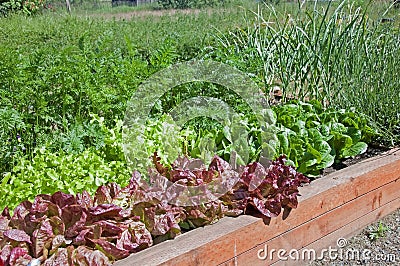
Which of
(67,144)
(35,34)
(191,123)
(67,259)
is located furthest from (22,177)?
(35,34)

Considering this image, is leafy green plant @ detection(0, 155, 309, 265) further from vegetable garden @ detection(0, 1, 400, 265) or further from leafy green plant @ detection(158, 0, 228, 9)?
leafy green plant @ detection(158, 0, 228, 9)

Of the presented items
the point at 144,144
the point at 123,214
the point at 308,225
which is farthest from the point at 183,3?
the point at 123,214

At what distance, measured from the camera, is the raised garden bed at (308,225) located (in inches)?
76.0

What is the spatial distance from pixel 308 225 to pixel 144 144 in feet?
3.00

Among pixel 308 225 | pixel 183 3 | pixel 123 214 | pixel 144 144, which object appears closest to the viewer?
pixel 123 214

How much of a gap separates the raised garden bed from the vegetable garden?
0.26 ft

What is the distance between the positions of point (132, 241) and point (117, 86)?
1356 mm

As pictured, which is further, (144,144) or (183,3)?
(183,3)

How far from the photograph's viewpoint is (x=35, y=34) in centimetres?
786

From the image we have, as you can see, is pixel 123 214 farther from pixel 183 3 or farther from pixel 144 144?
pixel 183 3

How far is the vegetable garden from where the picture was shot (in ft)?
6.26

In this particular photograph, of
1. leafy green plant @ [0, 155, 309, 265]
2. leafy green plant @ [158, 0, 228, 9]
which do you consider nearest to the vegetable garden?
leafy green plant @ [0, 155, 309, 265]

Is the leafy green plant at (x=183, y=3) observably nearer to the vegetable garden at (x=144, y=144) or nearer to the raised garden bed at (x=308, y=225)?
the vegetable garden at (x=144, y=144)

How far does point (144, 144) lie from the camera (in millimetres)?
2512
